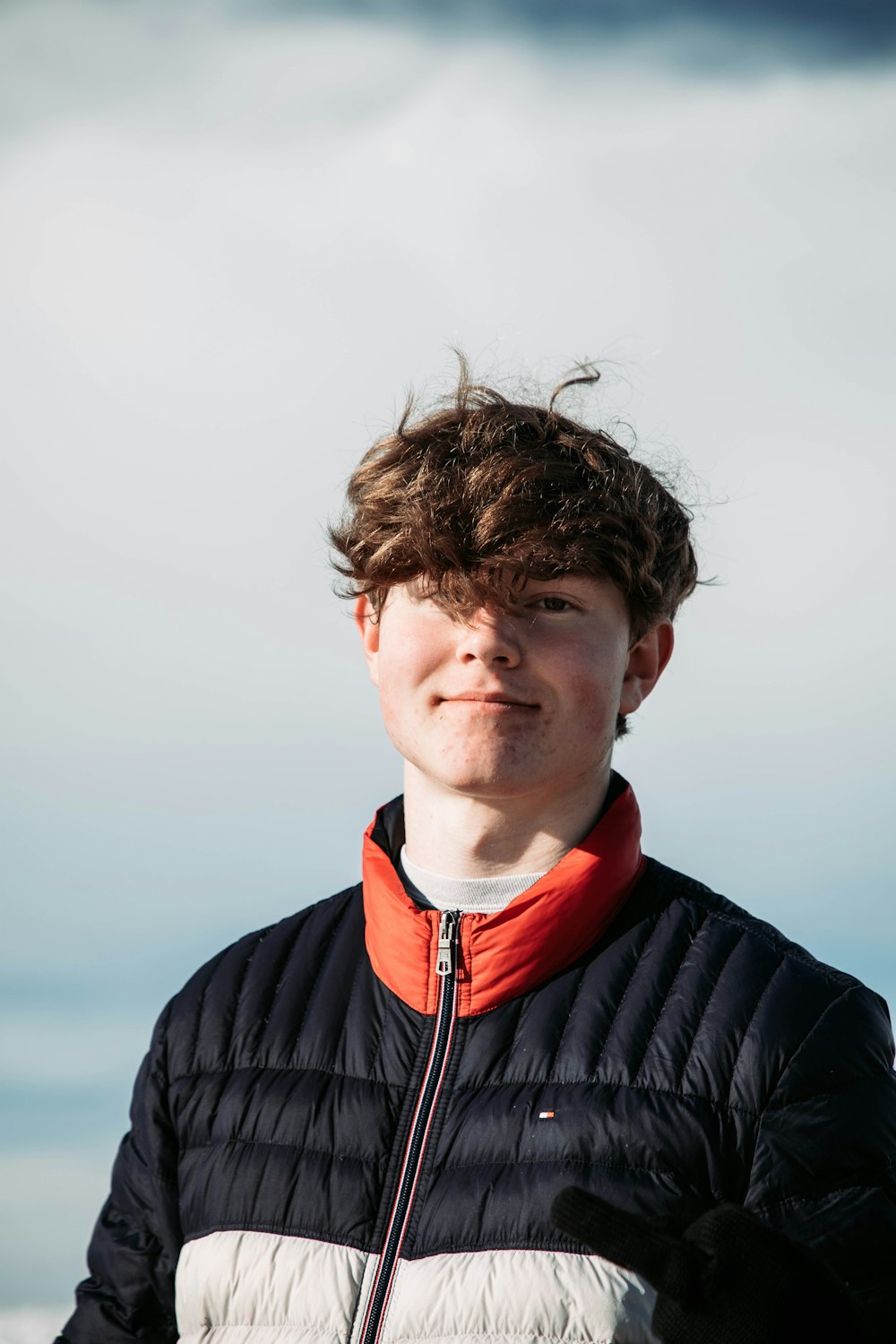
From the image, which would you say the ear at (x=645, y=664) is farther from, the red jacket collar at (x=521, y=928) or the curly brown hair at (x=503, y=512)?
the red jacket collar at (x=521, y=928)

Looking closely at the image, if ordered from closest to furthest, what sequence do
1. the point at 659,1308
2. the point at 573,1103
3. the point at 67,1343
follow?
the point at 659,1308 < the point at 573,1103 < the point at 67,1343

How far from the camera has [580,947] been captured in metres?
2.44

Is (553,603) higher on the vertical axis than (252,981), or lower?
higher

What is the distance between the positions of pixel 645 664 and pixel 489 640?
45 cm

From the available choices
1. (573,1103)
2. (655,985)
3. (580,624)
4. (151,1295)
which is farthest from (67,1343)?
(580,624)

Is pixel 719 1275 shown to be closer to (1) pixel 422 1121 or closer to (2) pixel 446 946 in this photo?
(1) pixel 422 1121

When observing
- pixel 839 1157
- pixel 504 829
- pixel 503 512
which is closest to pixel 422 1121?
pixel 504 829

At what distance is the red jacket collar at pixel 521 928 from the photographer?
238 centimetres

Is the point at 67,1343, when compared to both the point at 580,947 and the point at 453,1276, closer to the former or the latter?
the point at 453,1276

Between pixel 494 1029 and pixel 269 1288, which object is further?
pixel 494 1029

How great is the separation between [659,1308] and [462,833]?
95 centimetres

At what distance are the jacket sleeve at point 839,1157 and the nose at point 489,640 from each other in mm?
787

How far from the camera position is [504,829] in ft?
8.25

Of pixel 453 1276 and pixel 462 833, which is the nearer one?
pixel 453 1276
